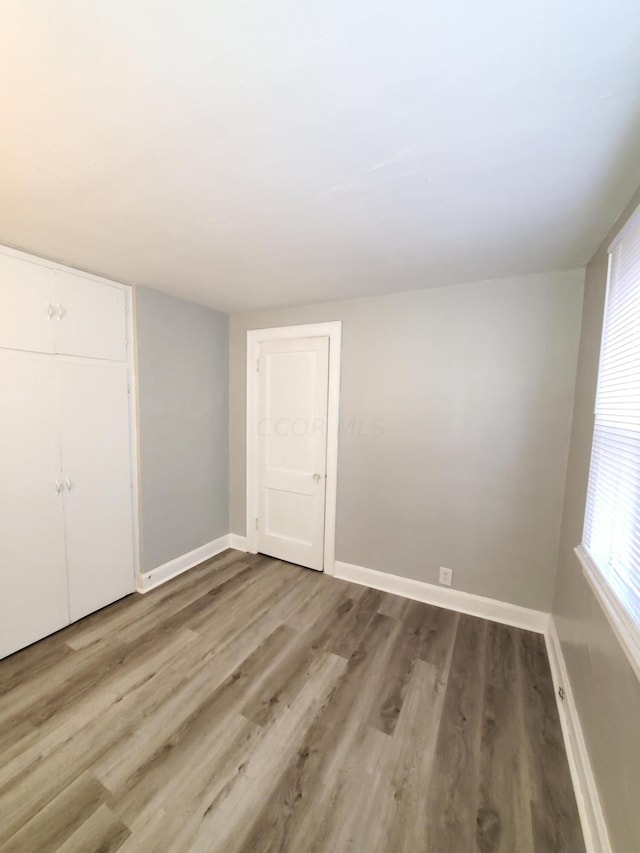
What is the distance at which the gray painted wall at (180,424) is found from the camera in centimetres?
257

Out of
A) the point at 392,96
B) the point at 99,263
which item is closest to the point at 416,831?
the point at 392,96

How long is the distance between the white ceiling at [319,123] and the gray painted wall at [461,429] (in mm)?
564

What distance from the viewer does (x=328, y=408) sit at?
9.26ft

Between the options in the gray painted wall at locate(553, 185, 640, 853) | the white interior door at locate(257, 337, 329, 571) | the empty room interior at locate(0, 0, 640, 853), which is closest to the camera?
the empty room interior at locate(0, 0, 640, 853)

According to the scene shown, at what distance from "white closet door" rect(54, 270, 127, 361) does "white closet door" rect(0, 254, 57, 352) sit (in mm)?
48

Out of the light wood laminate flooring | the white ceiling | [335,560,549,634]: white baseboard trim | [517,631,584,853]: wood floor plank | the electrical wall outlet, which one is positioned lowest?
the light wood laminate flooring

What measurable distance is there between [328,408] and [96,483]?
1.81 metres

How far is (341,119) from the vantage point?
0.95 meters

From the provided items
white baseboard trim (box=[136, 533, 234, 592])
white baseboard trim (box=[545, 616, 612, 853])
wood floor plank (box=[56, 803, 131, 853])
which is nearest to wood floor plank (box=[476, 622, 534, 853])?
white baseboard trim (box=[545, 616, 612, 853])

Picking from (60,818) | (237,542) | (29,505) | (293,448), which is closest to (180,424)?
(293,448)

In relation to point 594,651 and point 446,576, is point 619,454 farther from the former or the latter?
point 446,576

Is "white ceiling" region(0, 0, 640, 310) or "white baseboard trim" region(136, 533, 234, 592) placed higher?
"white ceiling" region(0, 0, 640, 310)

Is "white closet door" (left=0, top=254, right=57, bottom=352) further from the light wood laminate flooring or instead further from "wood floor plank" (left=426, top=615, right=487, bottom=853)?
"wood floor plank" (left=426, top=615, right=487, bottom=853)

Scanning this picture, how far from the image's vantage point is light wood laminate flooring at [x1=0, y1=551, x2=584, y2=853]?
1.16 meters
